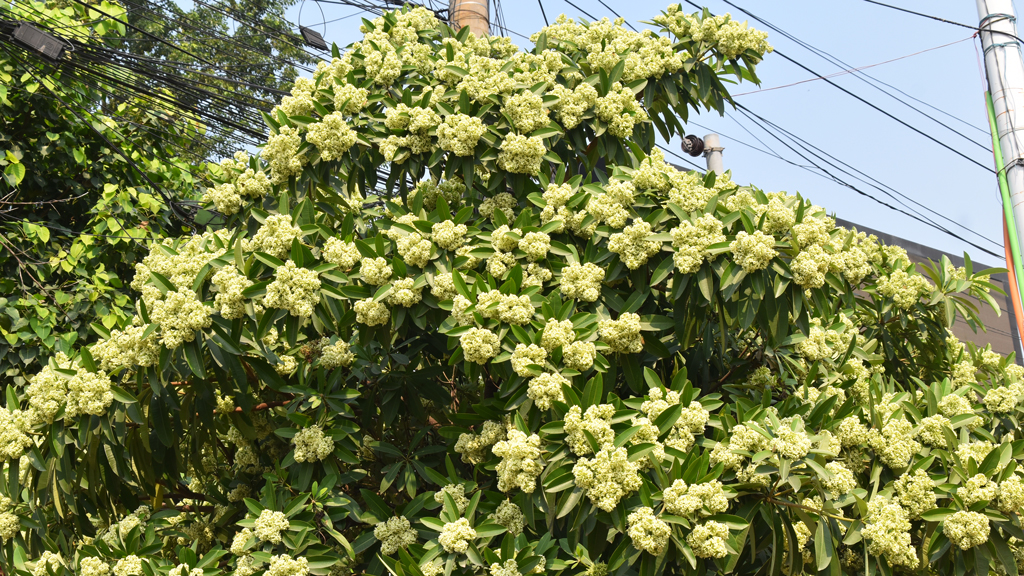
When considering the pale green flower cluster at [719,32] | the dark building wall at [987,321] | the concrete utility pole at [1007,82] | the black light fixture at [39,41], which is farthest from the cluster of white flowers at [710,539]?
the dark building wall at [987,321]

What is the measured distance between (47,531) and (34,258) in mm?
3584

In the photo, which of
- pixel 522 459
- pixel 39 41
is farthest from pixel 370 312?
pixel 39 41

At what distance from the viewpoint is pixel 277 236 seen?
3193mm

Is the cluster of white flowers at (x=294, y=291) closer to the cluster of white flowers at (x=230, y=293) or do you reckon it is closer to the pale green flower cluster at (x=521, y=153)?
the cluster of white flowers at (x=230, y=293)

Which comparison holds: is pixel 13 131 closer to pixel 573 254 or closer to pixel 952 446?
pixel 573 254

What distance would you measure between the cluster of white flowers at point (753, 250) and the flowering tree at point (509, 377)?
0.01m

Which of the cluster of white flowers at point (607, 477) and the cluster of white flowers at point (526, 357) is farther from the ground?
the cluster of white flowers at point (526, 357)

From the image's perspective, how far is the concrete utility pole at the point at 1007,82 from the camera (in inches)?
221

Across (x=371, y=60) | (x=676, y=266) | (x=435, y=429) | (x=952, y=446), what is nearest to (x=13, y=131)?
(x=371, y=60)

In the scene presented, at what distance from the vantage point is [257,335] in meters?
3.02

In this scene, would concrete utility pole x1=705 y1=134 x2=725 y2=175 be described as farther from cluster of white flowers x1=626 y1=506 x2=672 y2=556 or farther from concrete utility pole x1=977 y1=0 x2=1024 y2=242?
cluster of white flowers x1=626 y1=506 x2=672 y2=556

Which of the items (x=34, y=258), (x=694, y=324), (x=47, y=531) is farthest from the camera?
(x=34, y=258)

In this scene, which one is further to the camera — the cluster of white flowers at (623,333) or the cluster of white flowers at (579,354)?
the cluster of white flowers at (623,333)

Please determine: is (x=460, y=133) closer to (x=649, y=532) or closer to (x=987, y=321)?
(x=649, y=532)
